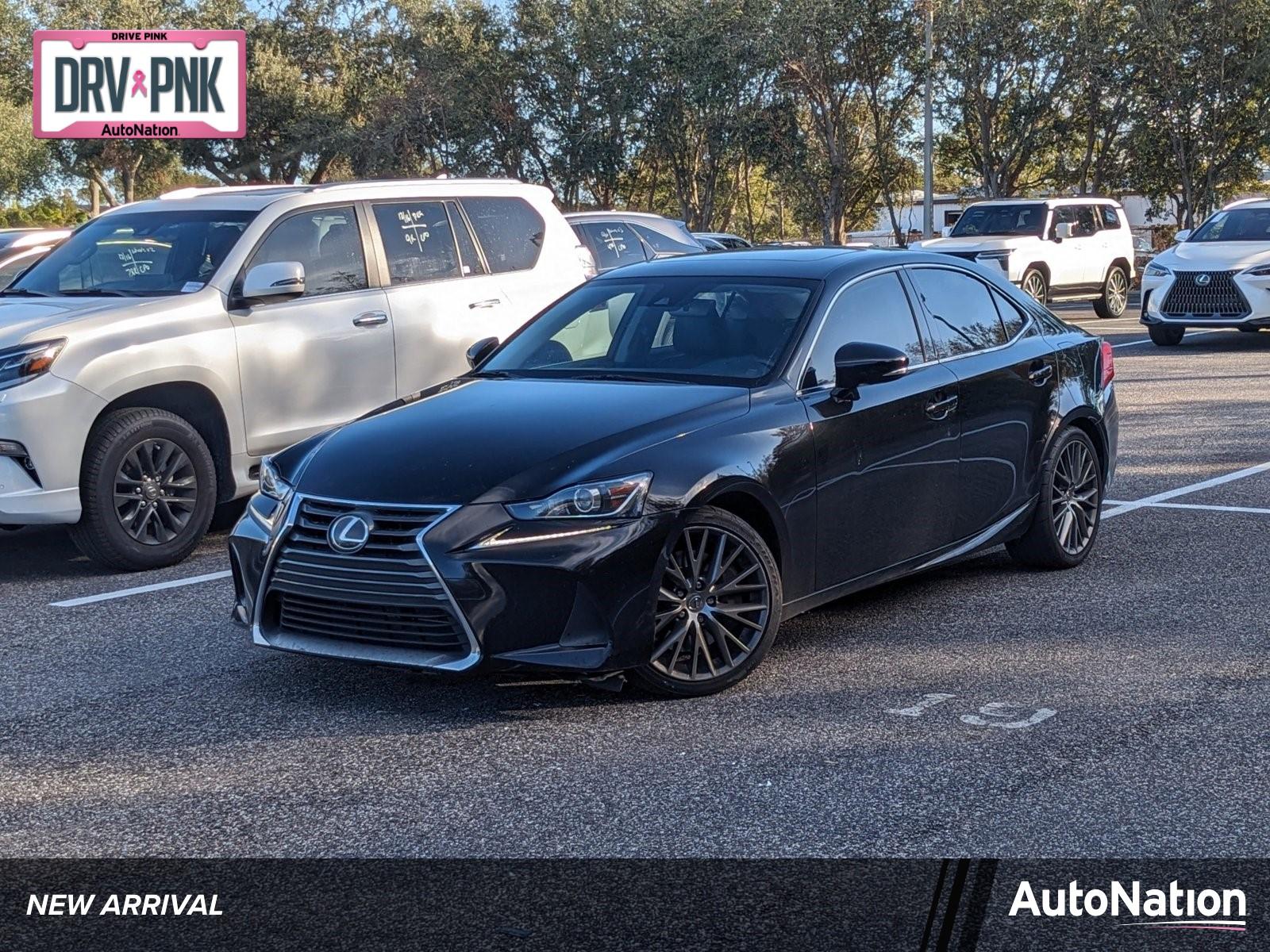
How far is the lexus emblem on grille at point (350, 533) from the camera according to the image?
5504 mm

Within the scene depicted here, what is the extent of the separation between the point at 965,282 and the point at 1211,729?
2.82 m

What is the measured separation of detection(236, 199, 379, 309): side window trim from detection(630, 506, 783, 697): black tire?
13.1 feet

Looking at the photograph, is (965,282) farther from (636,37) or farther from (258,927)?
(636,37)

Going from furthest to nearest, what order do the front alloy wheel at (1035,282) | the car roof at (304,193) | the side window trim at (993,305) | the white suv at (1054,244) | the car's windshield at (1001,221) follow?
the car's windshield at (1001,221) → the front alloy wheel at (1035,282) → the white suv at (1054,244) → the car roof at (304,193) → the side window trim at (993,305)

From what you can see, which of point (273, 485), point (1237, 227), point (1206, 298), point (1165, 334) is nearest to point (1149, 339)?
point (1165, 334)

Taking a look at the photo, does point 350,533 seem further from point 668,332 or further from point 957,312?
point 957,312

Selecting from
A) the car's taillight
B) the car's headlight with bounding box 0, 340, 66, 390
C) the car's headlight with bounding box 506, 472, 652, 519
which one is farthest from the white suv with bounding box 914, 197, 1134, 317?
the car's headlight with bounding box 506, 472, 652, 519

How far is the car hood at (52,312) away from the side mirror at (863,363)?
3906 mm

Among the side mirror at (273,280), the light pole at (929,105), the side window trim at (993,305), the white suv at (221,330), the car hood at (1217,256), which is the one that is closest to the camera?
the side window trim at (993,305)

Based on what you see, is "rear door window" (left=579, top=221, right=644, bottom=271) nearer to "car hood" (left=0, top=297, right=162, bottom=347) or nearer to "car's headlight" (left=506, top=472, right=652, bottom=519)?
"car hood" (left=0, top=297, right=162, bottom=347)

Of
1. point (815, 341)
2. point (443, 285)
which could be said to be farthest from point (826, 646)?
point (443, 285)

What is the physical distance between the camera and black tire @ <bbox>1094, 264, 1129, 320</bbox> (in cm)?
2712

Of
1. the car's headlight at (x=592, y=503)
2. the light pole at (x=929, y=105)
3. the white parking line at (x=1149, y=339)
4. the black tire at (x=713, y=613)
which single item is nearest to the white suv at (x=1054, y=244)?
the white parking line at (x=1149, y=339)

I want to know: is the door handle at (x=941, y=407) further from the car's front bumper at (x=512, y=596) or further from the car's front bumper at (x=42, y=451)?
the car's front bumper at (x=42, y=451)
